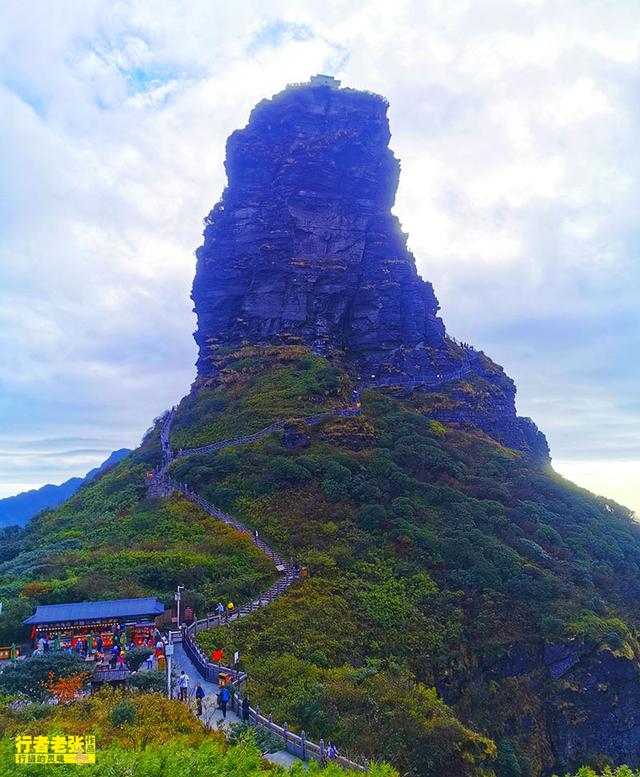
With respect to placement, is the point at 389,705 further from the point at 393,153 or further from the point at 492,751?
the point at 393,153

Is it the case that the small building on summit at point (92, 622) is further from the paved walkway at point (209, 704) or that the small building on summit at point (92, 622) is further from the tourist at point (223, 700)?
the tourist at point (223, 700)

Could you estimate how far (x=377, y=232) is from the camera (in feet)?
230

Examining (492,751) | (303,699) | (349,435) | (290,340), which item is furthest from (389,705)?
(290,340)

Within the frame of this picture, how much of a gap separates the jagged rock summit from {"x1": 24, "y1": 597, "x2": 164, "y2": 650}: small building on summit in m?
40.1

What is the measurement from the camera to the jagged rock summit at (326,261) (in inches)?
2584

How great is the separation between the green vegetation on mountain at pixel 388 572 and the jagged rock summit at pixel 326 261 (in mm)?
13168

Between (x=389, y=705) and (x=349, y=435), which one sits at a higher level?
(x=349, y=435)

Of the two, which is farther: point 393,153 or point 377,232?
point 393,153

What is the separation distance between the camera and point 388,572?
33688 millimetres

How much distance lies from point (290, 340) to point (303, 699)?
46884 millimetres

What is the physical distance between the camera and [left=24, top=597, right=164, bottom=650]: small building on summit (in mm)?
24891

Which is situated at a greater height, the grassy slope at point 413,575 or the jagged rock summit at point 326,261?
the jagged rock summit at point 326,261

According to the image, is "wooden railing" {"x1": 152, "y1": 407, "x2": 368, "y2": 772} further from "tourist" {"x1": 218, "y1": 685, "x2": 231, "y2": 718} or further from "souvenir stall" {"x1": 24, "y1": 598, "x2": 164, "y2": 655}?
"souvenir stall" {"x1": 24, "y1": 598, "x2": 164, "y2": 655}

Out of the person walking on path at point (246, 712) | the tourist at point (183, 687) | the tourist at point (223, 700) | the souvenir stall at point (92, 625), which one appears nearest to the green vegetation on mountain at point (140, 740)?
the tourist at point (183, 687)
